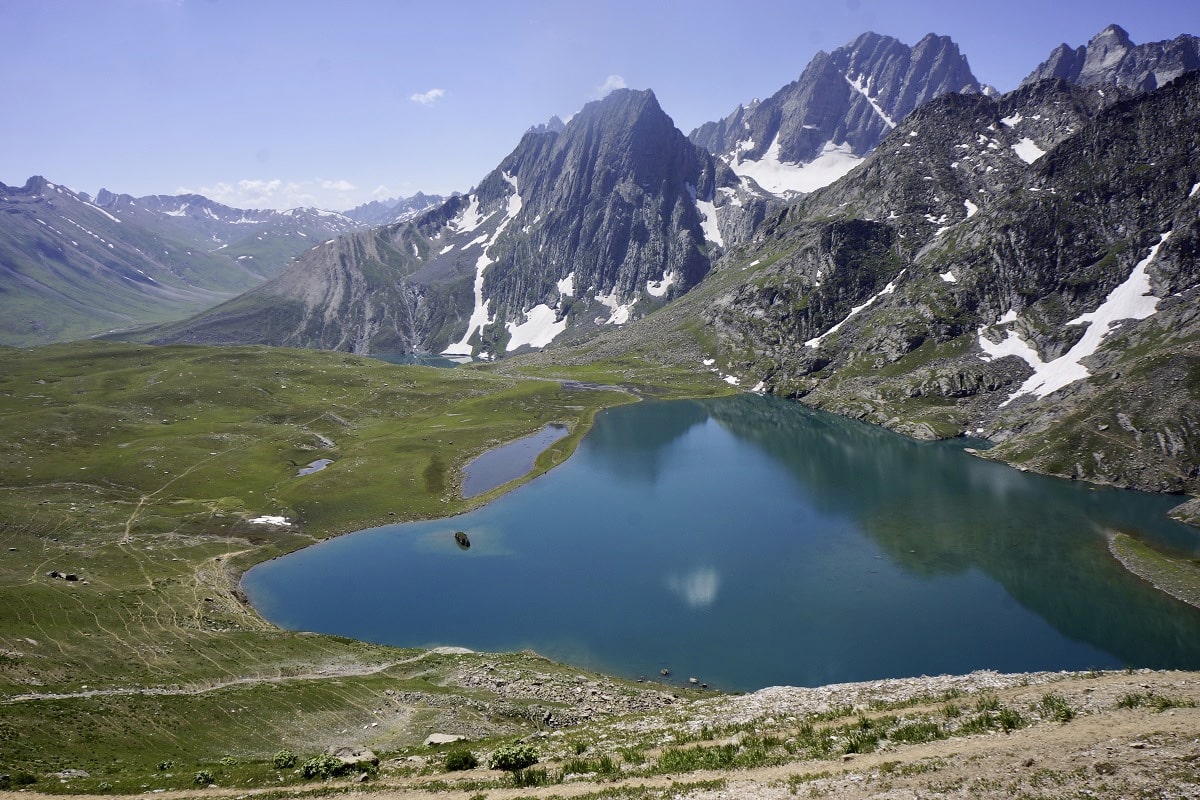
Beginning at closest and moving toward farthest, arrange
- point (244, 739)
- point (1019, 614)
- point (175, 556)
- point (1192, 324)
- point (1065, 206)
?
1. point (244, 739)
2. point (1019, 614)
3. point (175, 556)
4. point (1192, 324)
5. point (1065, 206)

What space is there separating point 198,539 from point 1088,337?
570 ft

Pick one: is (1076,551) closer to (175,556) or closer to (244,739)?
(244,739)

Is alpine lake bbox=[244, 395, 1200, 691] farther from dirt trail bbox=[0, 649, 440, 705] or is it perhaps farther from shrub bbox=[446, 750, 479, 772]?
shrub bbox=[446, 750, 479, 772]

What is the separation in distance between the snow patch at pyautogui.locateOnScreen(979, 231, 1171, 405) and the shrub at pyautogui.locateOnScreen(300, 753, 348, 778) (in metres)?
146

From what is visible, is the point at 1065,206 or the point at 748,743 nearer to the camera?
the point at 748,743

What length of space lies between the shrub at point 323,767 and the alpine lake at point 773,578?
30.0 m

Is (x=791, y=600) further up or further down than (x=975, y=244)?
further down

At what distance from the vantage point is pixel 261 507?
93938 millimetres

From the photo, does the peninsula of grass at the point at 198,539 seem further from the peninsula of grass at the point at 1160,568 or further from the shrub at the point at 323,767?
the peninsula of grass at the point at 1160,568

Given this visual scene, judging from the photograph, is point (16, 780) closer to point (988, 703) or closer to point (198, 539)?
point (988, 703)

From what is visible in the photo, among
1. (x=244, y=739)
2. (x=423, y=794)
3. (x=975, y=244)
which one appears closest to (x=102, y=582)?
(x=244, y=739)

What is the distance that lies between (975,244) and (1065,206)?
22070mm

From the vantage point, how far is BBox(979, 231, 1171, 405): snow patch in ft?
436

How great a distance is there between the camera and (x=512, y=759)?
2597 cm
